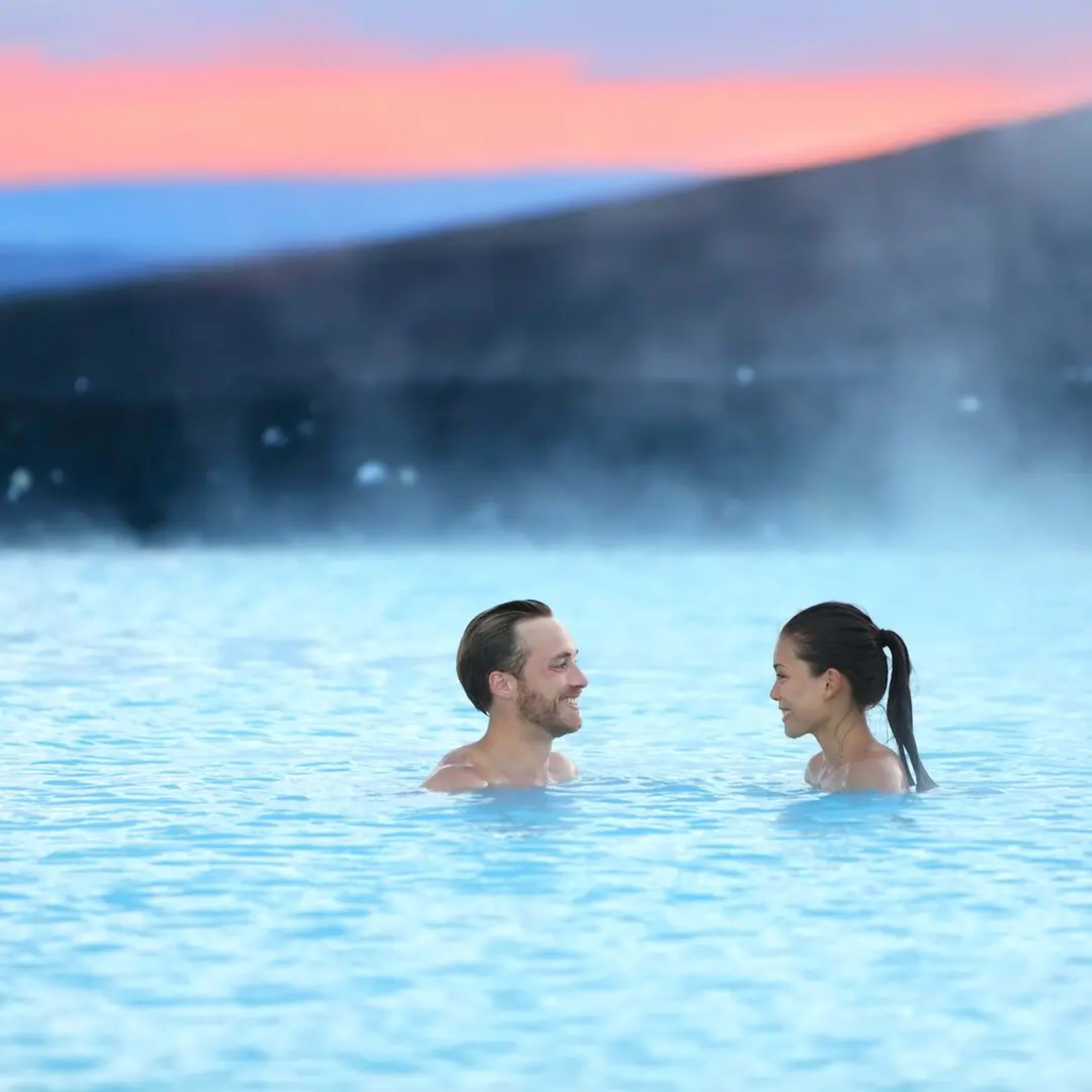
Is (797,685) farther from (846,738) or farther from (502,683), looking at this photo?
(502,683)

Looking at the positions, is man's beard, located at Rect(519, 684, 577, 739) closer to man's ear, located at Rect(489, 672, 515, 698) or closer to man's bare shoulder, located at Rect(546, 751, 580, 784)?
man's ear, located at Rect(489, 672, 515, 698)

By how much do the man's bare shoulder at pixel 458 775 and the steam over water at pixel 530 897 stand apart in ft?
0.30

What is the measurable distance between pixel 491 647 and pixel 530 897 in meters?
1.01

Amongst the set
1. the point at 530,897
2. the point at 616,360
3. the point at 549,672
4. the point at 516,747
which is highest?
the point at 616,360

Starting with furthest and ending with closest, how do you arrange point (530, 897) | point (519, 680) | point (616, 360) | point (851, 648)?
point (616, 360), point (519, 680), point (851, 648), point (530, 897)

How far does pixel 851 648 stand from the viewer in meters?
5.55

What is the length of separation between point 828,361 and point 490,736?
89.3 ft

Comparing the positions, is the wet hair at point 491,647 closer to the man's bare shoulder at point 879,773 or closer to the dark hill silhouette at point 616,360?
the man's bare shoulder at point 879,773

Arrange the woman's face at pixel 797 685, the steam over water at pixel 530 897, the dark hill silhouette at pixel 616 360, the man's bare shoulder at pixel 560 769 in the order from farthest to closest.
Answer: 1. the dark hill silhouette at pixel 616 360
2. the man's bare shoulder at pixel 560 769
3. the woman's face at pixel 797 685
4. the steam over water at pixel 530 897

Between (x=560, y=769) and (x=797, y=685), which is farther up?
(x=797, y=685)

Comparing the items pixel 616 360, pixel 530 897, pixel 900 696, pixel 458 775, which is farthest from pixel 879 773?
pixel 616 360

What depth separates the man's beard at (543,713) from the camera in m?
5.67

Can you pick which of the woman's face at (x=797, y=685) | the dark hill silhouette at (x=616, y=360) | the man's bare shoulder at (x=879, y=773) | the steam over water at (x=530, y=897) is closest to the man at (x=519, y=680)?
the steam over water at (x=530, y=897)

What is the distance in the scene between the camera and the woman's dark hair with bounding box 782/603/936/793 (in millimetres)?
5520
